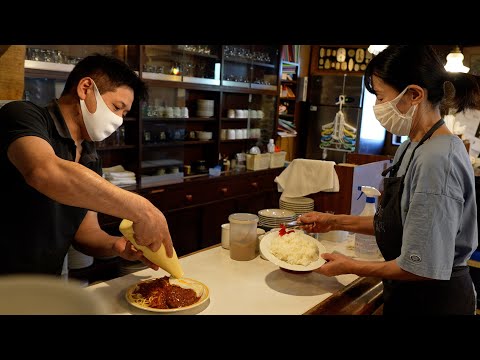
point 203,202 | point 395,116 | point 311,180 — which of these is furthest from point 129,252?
point 203,202

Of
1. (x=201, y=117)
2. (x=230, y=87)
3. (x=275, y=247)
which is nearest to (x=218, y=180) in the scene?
(x=201, y=117)

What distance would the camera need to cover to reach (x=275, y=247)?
5.92 feet

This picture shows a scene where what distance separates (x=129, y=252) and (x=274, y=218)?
0.97 metres

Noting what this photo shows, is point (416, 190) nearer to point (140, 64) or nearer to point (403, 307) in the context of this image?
point (403, 307)

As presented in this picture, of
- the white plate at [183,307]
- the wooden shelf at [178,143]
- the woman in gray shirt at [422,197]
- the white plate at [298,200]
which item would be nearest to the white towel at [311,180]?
the white plate at [298,200]

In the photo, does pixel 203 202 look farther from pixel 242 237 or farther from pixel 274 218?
pixel 242 237

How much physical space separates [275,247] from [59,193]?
3.09 feet

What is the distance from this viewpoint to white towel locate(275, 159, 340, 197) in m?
2.70

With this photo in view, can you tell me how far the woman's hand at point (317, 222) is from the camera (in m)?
2.03

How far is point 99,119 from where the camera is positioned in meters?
1.69

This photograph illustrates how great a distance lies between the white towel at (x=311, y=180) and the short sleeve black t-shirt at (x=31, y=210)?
4.73ft

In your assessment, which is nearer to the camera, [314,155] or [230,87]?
[230,87]

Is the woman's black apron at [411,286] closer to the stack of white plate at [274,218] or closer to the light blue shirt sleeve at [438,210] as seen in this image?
the light blue shirt sleeve at [438,210]
